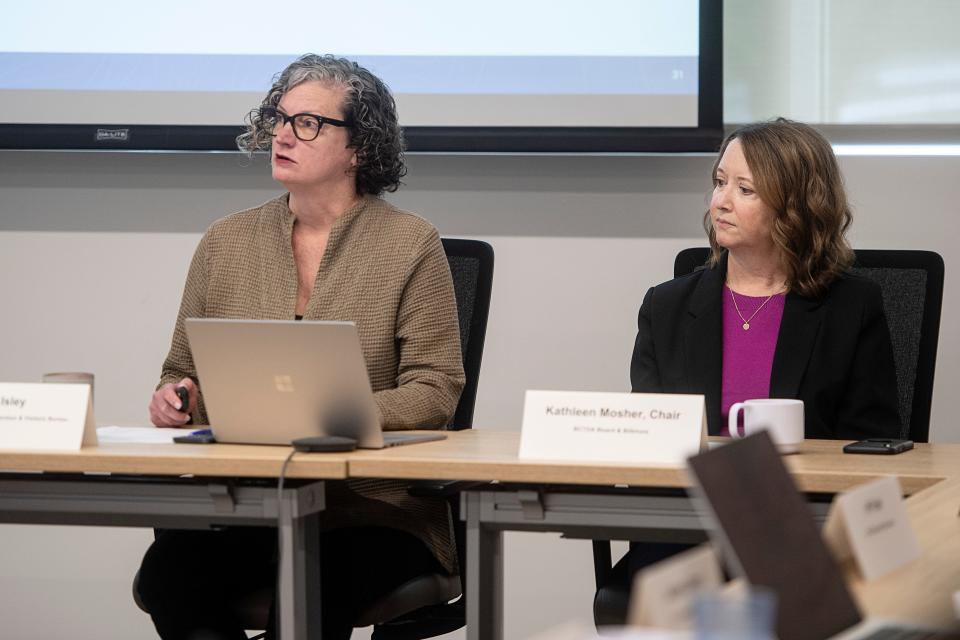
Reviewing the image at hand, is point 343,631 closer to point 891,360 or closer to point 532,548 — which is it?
point 891,360

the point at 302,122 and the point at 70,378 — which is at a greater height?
the point at 302,122

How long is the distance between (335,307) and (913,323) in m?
1.04

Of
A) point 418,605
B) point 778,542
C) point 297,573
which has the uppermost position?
point 778,542

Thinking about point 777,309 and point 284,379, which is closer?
point 284,379

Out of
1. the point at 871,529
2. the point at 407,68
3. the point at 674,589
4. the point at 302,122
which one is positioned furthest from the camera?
the point at 407,68

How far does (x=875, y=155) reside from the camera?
2.96m

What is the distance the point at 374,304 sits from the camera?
7.08 feet

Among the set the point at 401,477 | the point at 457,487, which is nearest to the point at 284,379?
the point at 401,477

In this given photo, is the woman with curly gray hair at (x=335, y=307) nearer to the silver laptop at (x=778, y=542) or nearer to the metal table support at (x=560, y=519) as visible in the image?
the metal table support at (x=560, y=519)

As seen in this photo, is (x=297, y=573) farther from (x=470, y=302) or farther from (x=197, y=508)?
(x=470, y=302)

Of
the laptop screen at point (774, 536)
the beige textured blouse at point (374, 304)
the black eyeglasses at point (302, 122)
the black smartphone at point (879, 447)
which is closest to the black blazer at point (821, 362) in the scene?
the black smartphone at point (879, 447)

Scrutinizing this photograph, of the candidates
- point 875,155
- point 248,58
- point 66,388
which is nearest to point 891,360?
point 875,155

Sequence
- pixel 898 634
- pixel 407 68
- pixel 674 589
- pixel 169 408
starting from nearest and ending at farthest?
pixel 674 589 < pixel 898 634 < pixel 169 408 < pixel 407 68

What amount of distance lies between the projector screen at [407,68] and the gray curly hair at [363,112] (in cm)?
55
